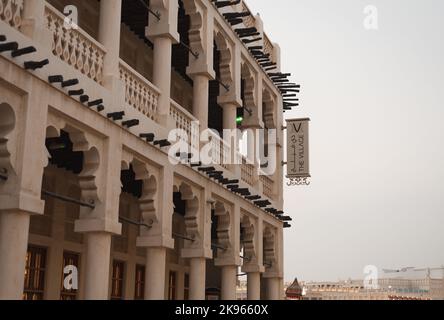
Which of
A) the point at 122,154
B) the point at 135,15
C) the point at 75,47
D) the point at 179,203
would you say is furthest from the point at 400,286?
the point at 75,47

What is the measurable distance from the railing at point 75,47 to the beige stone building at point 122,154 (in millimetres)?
23

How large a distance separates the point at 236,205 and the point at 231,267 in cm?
159

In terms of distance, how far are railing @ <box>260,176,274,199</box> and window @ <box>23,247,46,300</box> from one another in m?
8.27

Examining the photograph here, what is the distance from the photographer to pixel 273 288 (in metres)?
21.4

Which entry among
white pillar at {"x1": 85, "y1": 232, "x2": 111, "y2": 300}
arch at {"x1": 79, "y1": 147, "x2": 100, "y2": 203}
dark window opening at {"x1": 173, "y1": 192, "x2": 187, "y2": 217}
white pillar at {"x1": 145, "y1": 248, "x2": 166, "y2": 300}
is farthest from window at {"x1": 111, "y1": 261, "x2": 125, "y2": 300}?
arch at {"x1": 79, "y1": 147, "x2": 100, "y2": 203}

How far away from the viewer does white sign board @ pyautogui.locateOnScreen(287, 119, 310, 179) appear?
22469mm

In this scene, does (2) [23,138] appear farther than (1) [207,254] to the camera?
No

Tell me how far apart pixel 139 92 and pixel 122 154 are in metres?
1.39

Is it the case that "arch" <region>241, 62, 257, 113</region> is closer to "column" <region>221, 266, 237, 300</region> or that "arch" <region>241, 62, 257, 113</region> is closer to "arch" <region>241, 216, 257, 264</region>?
"arch" <region>241, 216, 257, 264</region>

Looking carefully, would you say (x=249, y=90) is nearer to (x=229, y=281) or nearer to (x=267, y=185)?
(x=267, y=185)

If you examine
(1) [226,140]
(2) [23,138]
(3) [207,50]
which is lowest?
(2) [23,138]
